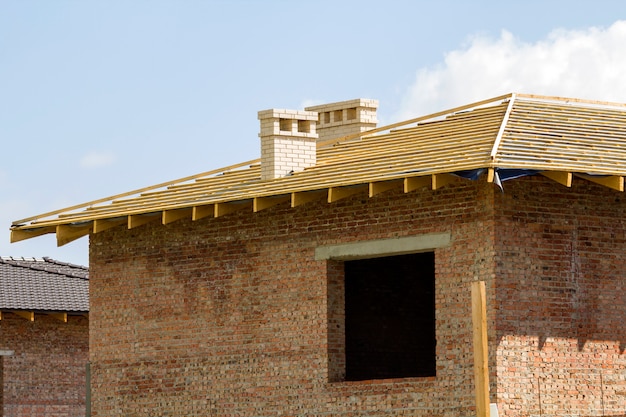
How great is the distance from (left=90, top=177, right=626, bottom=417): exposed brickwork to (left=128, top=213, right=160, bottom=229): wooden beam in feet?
1.73

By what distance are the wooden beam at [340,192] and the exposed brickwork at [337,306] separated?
688 mm

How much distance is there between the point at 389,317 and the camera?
26797mm

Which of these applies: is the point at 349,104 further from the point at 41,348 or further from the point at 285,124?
the point at 41,348

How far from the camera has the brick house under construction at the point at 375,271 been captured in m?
21.5

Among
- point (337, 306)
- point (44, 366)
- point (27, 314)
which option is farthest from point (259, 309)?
point (44, 366)

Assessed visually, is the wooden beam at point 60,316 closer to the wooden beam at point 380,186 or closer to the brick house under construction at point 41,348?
the brick house under construction at point 41,348

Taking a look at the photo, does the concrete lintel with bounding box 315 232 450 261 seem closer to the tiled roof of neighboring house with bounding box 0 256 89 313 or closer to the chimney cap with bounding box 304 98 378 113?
the chimney cap with bounding box 304 98 378 113

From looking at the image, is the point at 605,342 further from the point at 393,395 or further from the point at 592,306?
the point at 393,395

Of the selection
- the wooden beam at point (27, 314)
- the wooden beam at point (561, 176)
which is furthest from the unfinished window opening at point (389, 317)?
the wooden beam at point (27, 314)

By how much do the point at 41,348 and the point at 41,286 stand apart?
5.46 feet

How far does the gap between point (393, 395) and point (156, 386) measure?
5.06 meters

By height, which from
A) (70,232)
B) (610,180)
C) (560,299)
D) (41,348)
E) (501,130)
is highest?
(501,130)

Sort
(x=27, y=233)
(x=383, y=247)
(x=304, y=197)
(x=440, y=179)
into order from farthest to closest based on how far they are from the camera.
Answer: (x=27, y=233) → (x=304, y=197) → (x=383, y=247) → (x=440, y=179)

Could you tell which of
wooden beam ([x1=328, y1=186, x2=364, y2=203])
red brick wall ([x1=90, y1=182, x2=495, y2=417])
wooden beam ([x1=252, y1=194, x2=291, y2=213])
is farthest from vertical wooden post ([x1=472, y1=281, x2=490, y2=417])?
wooden beam ([x1=252, y1=194, x2=291, y2=213])
